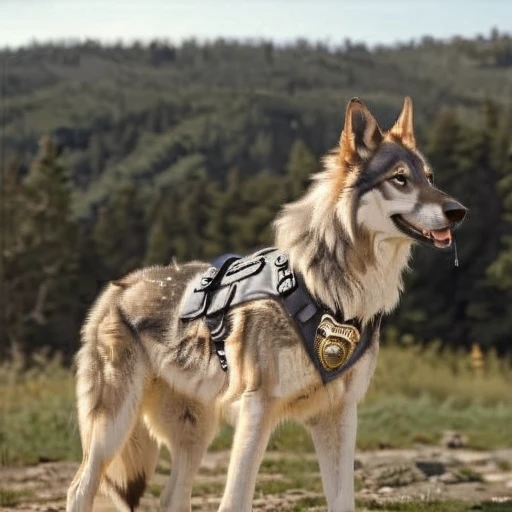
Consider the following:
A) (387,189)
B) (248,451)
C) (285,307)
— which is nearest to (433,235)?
(387,189)

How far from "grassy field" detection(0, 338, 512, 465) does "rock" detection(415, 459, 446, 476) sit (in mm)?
1357

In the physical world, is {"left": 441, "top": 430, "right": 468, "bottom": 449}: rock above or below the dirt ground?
below

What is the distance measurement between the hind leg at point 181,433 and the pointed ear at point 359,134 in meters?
1.98

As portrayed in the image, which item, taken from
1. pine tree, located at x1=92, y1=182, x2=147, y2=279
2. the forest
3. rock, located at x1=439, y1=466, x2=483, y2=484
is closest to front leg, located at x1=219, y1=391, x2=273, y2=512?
rock, located at x1=439, y1=466, x2=483, y2=484

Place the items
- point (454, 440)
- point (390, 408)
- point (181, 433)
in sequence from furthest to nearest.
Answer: point (390, 408) → point (454, 440) → point (181, 433)

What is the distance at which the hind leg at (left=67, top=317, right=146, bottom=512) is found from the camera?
6883 millimetres

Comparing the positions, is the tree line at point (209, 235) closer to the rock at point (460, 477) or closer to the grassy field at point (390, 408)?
the grassy field at point (390, 408)

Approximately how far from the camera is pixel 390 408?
51.0 feet

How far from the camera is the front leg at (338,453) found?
20.3 feet

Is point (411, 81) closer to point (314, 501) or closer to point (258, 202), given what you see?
point (258, 202)

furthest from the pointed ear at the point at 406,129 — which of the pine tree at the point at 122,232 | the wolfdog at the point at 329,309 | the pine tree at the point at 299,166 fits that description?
the pine tree at the point at 122,232

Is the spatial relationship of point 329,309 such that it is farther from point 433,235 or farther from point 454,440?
point 454,440

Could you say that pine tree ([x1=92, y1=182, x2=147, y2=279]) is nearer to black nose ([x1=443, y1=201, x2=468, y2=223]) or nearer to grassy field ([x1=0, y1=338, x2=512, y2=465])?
grassy field ([x1=0, y1=338, x2=512, y2=465])

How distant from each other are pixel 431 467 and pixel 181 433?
4632 mm
